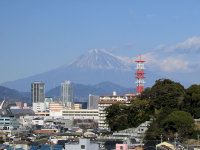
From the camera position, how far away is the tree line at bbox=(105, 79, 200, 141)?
172ft

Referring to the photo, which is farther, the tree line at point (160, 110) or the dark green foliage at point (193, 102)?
the dark green foliage at point (193, 102)

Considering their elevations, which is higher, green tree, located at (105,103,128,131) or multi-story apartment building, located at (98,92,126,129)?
multi-story apartment building, located at (98,92,126,129)

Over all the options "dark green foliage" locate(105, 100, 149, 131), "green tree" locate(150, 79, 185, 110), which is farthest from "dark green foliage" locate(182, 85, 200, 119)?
"dark green foliage" locate(105, 100, 149, 131)

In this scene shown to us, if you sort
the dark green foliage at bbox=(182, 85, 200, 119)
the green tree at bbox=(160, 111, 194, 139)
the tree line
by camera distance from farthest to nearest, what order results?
the dark green foliage at bbox=(182, 85, 200, 119)
the tree line
the green tree at bbox=(160, 111, 194, 139)

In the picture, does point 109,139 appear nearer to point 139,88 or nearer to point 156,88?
point 156,88

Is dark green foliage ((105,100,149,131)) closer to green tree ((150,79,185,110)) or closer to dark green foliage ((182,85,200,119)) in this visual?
green tree ((150,79,185,110))

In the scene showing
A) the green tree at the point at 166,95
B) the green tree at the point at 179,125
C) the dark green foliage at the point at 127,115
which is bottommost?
the green tree at the point at 179,125

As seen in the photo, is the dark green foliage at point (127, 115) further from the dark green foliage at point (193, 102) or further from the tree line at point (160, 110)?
the dark green foliage at point (193, 102)

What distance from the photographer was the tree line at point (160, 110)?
5229 centimetres

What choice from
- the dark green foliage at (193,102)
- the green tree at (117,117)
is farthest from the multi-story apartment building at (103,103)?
the dark green foliage at (193,102)

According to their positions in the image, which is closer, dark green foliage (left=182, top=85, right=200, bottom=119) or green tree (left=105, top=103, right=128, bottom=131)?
dark green foliage (left=182, top=85, right=200, bottom=119)

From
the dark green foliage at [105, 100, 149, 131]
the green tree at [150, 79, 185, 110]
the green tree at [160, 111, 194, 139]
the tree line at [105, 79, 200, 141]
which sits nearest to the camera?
the green tree at [160, 111, 194, 139]

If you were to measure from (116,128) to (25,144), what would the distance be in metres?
13.8

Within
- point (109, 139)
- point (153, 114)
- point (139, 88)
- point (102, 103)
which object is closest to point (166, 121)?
point (109, 139)
